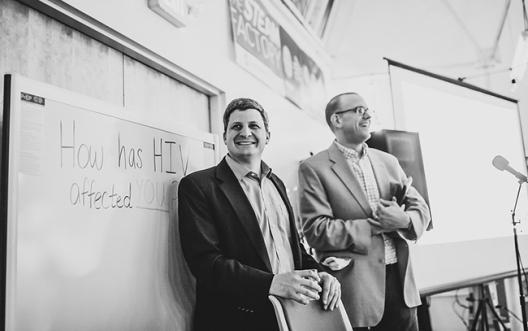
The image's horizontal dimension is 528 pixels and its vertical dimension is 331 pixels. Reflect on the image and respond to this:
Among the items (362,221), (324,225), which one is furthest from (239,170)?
(362,221)

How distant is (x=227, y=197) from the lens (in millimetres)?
1542

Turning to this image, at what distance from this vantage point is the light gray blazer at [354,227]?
179 cm

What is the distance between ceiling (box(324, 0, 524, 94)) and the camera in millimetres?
4883

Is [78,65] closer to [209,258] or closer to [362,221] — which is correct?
[209,258]

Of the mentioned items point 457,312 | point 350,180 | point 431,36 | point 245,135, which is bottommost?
point 457,312

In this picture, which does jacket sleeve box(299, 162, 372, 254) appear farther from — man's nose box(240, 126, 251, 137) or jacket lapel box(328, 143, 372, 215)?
man's nose box(240, 126, 251, 137)

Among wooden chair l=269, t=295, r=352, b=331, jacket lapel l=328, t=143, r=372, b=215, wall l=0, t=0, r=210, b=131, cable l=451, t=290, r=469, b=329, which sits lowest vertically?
cable l=451, t=290, r=469, b=329

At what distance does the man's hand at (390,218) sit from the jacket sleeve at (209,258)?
0.62 m

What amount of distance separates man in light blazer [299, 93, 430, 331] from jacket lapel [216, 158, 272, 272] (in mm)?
388

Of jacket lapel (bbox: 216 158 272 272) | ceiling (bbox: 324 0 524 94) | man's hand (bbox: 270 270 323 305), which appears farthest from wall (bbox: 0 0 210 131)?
ceiling (bbox: 324 0 524 94)

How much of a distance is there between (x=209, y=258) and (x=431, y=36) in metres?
4.73

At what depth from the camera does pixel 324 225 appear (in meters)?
1.83

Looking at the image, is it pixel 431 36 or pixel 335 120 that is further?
pixel 431 36

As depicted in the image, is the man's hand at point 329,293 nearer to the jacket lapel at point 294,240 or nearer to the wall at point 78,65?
the jacket lapel at point 294,240
